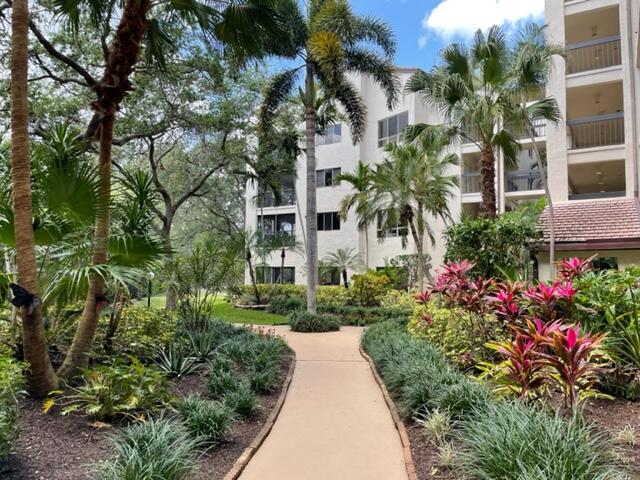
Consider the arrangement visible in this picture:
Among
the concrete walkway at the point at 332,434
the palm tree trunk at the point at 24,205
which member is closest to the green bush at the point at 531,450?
the concrete walkway at the point at 332,434

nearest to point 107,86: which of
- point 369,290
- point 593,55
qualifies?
point 369,290

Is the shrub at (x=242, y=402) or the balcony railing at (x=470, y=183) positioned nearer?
the shrub at (x=242, y=402)

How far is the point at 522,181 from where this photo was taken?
23.0 meters

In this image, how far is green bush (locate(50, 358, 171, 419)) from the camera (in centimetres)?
484

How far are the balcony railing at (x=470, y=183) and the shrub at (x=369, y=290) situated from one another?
7282mm

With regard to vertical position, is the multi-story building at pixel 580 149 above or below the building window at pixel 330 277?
above

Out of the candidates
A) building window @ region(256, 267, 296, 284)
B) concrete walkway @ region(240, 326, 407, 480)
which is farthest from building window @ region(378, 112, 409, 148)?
concrete walkway @ region(240, 326, 407, 480)

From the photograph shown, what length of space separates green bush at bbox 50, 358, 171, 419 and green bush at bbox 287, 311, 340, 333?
9778 mm

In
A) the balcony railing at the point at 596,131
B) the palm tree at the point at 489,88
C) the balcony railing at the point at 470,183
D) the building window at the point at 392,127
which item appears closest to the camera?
the palm tree at the point at 489,88

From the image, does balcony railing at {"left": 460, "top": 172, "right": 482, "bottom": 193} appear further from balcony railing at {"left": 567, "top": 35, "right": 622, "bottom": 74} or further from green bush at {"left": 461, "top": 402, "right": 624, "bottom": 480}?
green bush at {"left": 461, "top": 402, "right": 624, "bottom": 480}

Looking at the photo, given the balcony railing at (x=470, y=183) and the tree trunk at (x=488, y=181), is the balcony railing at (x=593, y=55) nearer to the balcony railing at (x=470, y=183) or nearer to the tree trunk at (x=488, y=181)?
the balcony railing at (x=470, y=183)

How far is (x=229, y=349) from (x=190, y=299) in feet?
7.03

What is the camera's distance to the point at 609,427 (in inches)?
187

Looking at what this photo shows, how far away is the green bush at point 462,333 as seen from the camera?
23.2 ft
